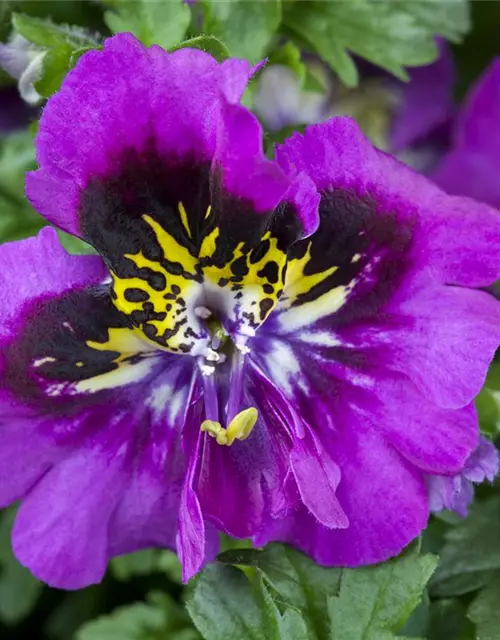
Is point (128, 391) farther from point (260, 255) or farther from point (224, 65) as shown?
point (224, 65)

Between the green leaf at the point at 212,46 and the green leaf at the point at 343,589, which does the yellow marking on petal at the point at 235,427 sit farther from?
the green leaf at the point at 212,46

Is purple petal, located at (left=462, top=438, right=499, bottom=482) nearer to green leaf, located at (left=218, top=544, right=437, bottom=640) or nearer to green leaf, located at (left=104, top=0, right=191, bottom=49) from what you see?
green leaf, located at (left=218, top=544, right=437, bottom=640)

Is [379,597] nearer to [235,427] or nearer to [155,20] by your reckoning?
[235,427]

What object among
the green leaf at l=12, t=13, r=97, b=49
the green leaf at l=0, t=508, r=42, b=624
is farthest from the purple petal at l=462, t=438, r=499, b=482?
the green leaf at l=0, t=508, r=42, b=624

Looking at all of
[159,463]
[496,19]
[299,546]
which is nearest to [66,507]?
[159,463]

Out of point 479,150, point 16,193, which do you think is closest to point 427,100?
point 479,150

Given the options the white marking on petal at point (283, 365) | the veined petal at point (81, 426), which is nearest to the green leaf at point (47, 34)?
the veined petal at point (81, 426)
